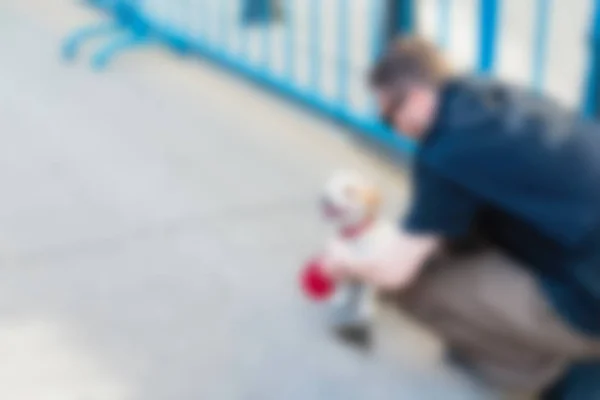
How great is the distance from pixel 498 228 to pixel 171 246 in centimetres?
120

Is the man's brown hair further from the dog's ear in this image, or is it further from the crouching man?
the dog's ear

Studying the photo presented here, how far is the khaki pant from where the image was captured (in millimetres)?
2371

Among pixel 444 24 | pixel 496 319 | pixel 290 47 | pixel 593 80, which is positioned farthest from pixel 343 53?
pixel 496 319

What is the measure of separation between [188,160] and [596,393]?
80.9 inches

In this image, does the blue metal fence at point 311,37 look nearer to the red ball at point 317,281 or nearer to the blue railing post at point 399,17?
the blue railing post at point 399,17

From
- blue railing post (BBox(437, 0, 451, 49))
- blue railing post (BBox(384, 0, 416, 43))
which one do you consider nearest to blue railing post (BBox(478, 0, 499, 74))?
blue railing post (BBox(437, 0, 451, 49))

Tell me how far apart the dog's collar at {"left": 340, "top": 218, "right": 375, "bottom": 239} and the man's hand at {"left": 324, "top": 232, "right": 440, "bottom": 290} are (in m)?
0.05

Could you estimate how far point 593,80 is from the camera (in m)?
3.24

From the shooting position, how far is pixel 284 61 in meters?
4.88

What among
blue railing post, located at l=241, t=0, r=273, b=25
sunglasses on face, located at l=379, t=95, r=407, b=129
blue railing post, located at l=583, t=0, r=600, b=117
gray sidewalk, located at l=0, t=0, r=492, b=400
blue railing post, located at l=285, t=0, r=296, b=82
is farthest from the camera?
blue railing post, located at l=241, t=0, r=273, b=25

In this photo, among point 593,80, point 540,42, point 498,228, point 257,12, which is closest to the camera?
point 498,228

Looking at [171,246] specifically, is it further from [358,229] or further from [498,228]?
[498,228]

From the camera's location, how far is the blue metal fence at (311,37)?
3582mm

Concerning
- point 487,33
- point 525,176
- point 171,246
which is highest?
point 525,176
